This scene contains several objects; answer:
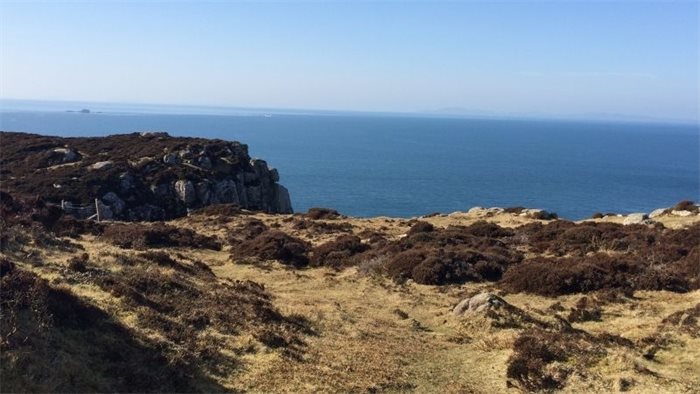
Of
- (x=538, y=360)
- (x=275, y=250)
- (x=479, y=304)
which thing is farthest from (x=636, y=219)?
(x=538, y=360)

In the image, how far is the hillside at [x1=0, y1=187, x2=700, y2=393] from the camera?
Answer: 11.0m

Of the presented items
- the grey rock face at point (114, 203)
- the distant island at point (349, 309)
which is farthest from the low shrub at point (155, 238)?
the grey rock face at point (114, 203)

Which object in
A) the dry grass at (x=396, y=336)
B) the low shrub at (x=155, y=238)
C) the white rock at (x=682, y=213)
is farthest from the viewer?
the white rock at (x=682, y=213)

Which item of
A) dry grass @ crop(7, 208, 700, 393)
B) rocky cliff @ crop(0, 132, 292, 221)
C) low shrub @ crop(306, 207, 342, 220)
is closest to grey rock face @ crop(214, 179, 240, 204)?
rocky cliff @ crop(0, 132, 292, 221)

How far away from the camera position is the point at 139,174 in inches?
2156

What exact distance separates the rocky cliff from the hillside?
827 inches

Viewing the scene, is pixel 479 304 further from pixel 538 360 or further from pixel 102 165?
pixel 102 165

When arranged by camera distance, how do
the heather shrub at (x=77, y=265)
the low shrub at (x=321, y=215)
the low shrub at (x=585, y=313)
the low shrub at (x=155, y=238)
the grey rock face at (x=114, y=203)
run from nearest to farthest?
the heather shrub at (x=77, y=265)
the low shrub at (x=585, y=313)
the low shrub at (x=155, y=238)
the low shrub at (x=321, y=215)
the grey rock face at (x=114, y=203)

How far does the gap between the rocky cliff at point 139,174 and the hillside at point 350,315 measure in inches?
827

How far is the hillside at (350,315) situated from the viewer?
36.1 ft

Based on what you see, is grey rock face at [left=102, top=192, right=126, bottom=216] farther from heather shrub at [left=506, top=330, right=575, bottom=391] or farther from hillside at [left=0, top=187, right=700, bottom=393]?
heather shrub at [left=506, top=330, right=575, bottom=391]

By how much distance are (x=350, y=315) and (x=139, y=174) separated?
4332cm

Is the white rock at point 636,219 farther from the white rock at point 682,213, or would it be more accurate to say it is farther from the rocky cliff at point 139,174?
the rocky cliff at point 139,174

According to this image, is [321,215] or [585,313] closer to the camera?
[585,313]
